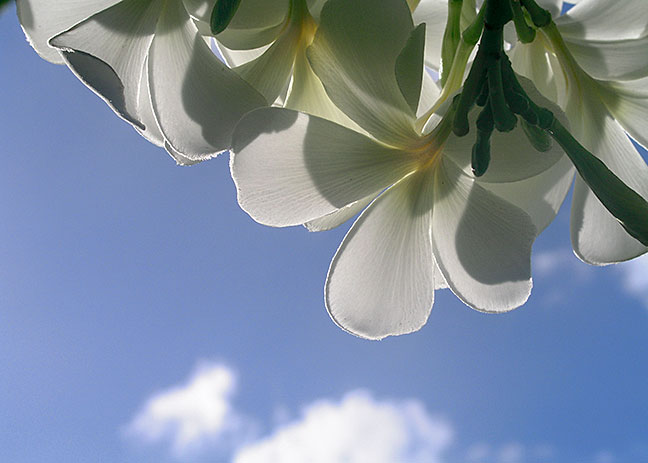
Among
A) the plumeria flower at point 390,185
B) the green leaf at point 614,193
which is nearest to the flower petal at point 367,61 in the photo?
the plumeria flower at point 390,185

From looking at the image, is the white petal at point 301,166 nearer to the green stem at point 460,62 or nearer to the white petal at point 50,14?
the green stem at point 460,62

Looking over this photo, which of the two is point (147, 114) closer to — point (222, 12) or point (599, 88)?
point (222, 12)

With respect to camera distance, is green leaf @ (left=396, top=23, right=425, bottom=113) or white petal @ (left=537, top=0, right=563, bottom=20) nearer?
green leaf @ (left=396, top=23, right=425, bottom=113)

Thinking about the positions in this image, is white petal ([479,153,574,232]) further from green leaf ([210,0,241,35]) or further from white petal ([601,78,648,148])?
green leaf ([210,0,241,35])

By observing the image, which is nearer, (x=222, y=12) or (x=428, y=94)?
(x=222, y=12)

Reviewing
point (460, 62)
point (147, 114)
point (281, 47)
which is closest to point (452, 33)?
point (460, 62)

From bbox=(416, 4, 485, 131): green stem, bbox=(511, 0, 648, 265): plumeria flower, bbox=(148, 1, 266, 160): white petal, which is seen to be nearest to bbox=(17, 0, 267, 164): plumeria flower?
bbox=(148, 1, 266, 160): white petal
